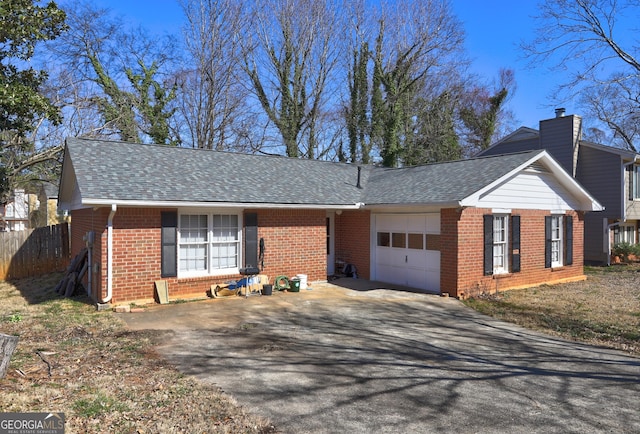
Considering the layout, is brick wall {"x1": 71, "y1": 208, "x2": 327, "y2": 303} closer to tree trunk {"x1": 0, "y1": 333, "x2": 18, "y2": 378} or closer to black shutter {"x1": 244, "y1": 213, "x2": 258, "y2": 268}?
black shutter {"x1": 244, "y1": 213, "x2": 258, "y2": 268}

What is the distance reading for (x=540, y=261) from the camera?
15.0 m

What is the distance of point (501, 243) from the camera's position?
45.4 feet

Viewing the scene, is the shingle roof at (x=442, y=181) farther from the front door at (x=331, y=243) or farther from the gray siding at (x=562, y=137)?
the gray siding at (x=562, y=137)

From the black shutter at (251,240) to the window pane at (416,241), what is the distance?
15.9ft

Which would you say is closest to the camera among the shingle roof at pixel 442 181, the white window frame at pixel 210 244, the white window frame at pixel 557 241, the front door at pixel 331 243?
the white window frame at pixel 210 244

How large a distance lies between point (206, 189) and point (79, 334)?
17.1ft

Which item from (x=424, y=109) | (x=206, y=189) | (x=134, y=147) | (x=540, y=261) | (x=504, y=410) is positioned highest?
(x=424, y=109)

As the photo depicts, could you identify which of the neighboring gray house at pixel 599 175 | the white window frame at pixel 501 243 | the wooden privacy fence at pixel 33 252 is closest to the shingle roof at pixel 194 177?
the white window frame at pixel 501 243

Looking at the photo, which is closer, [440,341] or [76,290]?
[440,341]

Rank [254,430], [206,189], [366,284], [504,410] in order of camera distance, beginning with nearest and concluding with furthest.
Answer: [254,430]
[504,410]
[206,189]
[366,284]

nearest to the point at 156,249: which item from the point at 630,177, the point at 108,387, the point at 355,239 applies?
the point at 108,387

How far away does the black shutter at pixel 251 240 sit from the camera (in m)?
12.8

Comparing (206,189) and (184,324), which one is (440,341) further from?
(206,189)

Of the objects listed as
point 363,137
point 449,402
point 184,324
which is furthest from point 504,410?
point 363,137
